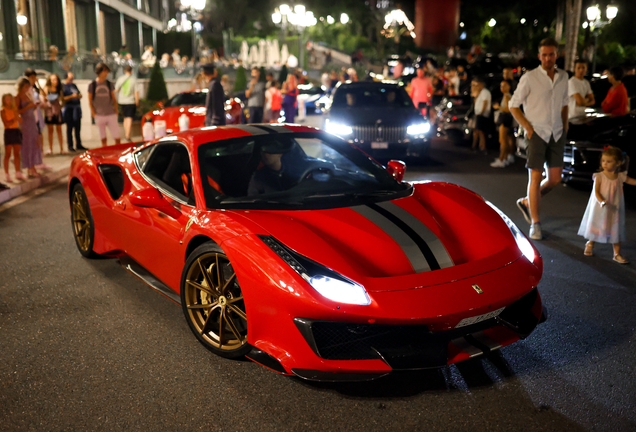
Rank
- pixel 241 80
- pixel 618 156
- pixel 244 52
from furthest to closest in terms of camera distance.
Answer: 1. pixel 244 52
2. pixel 241 80
3. pixel 618 156

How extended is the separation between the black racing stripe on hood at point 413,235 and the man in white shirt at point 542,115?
3133 millimetres

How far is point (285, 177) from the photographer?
462 centimetres

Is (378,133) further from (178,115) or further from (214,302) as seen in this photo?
(214,302)

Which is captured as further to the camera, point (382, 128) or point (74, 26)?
point (74, 26)

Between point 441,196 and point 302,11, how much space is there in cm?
2831

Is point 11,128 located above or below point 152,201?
above

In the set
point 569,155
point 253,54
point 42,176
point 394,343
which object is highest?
point 253,54

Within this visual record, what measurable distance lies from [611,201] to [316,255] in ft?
11.6

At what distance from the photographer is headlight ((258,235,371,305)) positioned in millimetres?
3051

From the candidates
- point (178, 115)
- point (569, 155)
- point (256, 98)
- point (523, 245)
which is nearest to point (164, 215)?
point (523, 245)

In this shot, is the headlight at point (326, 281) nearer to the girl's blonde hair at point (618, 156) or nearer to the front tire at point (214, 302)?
the front tire at point (214, 302)

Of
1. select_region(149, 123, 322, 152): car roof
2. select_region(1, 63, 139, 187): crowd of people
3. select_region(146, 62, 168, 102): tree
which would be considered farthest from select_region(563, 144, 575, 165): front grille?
select_region(146, 62, 168, 102): tree

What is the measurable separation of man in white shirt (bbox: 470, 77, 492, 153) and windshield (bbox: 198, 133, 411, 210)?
9.38m

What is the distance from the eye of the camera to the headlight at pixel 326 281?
3051mm
